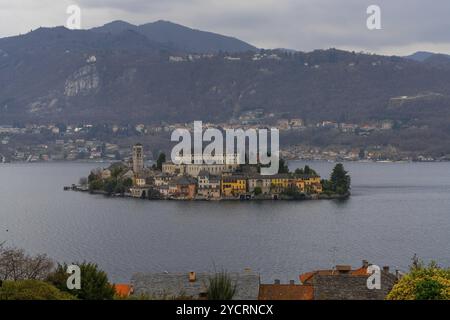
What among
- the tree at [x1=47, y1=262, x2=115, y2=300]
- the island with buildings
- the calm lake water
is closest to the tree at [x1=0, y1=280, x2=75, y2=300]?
the tree at [x1=47, y1=262, x2=115, y2=300]

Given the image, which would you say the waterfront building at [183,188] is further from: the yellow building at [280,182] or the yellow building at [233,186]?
the yellow building at [280,182]

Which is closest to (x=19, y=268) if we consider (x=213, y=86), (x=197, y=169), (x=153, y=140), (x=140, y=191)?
(x=140, y=191)

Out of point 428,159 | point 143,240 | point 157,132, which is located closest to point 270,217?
point 143,240

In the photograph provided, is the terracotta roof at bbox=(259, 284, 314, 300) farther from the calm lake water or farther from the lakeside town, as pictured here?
the lakeside town

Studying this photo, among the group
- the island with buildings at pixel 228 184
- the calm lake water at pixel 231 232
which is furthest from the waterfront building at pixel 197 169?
the calm lake water at pixel 231 232

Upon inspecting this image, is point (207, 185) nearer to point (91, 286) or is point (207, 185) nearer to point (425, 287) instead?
point (91, 286)

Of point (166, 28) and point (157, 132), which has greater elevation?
point (166, 28)
